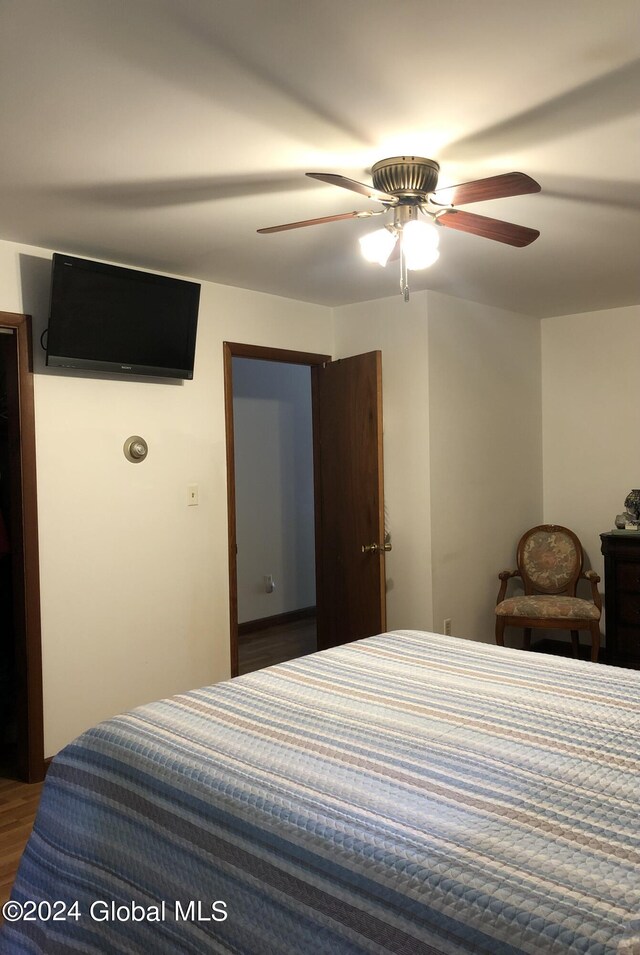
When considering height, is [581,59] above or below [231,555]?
above

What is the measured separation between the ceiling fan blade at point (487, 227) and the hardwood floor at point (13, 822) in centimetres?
260

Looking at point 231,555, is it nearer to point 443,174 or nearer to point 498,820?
point 443,174

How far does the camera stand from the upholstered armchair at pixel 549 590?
4.30 metres

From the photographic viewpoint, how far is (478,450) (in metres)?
4.62

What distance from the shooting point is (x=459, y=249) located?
3.32 meters

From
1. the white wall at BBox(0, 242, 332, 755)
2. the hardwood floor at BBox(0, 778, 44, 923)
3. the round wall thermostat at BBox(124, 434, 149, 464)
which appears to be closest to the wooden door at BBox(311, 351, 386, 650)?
the white wall at BBox(0, 242, 332, 755)

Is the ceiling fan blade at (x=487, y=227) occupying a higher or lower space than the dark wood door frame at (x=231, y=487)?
higher

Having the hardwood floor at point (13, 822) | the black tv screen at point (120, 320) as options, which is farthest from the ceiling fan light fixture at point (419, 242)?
the hardwood floor at point (13, 822)

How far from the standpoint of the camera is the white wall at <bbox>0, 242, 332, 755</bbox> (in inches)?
130

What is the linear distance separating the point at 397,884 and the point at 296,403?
5.33m

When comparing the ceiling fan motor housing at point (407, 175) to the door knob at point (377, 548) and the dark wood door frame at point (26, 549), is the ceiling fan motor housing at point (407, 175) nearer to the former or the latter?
the dark wood door frame at point (26, 549)

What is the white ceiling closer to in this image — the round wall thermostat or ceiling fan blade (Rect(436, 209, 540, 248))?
ceiling fan blade (Rect(436, 209, 540, 248))

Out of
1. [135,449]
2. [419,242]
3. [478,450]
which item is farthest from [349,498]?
[419,242]

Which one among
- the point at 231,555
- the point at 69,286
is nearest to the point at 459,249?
the point at 69,286
